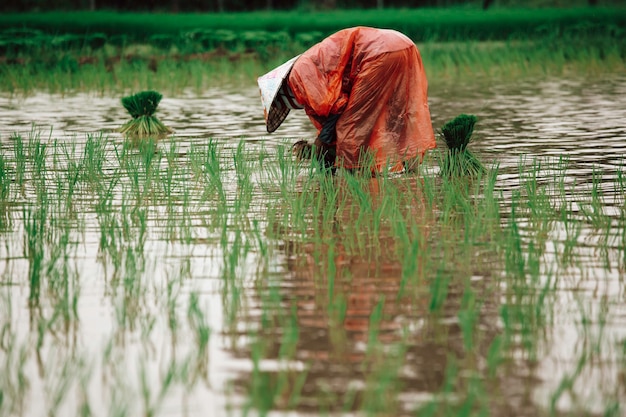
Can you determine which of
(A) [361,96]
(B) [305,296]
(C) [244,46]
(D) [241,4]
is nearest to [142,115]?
(A) [361,96]

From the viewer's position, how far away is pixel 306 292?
3.77 m

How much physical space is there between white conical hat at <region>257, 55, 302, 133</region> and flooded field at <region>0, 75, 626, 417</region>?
0.88ft

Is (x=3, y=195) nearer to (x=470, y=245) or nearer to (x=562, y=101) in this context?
(x=470, y=245)

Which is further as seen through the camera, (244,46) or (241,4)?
(241,4)

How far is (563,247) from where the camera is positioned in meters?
4.38

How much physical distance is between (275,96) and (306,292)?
9.53 feet

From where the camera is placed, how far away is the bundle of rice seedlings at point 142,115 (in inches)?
356

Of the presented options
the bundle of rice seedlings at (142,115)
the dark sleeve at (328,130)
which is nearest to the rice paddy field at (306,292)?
the dark sleeve at (328,130)

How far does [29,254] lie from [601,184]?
11.0 ft

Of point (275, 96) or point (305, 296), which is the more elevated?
point (275, 96)

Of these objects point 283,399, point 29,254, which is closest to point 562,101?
point 29,254

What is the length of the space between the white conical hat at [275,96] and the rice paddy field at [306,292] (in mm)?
311

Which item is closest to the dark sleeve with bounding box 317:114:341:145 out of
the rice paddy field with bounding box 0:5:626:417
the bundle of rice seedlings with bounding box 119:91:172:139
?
the rice paddy field with bounding box 0:5:626:417

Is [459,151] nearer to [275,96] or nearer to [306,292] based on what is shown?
[275,96]
